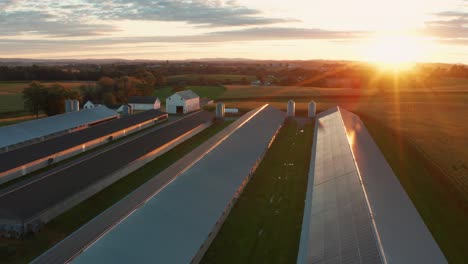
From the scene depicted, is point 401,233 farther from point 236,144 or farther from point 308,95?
point 308,95

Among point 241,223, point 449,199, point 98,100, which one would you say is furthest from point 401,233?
point 98,100

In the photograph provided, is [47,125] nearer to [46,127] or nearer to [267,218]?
[46,127]

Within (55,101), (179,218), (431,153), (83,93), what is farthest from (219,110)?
(179,218)

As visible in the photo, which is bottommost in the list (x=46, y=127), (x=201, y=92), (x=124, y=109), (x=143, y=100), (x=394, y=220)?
(x=394, y=220)

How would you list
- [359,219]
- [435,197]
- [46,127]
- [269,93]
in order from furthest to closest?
[269,93] < [46,127] < [435,197] < [359,219]

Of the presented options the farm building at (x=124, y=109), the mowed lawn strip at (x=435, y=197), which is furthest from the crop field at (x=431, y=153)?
the farm building at (x=124, y=109)

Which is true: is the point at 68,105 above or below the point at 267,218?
above

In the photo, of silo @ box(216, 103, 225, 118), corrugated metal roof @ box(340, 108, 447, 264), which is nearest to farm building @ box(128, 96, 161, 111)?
silo @ box(216, 103, 225, 118)
